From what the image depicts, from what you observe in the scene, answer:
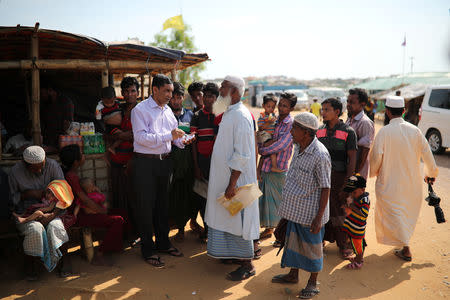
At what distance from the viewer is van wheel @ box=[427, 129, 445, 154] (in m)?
10.4

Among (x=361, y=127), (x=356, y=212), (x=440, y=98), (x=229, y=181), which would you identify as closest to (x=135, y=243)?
(x=229, y=181)

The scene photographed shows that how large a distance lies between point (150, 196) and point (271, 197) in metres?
1.56

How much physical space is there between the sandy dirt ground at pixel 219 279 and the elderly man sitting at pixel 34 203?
291 millimetres

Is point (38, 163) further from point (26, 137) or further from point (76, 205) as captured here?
point (26, 137)

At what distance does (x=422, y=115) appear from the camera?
10.8m

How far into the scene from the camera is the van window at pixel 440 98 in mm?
10094

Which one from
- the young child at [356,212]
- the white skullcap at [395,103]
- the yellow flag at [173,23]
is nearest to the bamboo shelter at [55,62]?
the yellow flag at [173,23]

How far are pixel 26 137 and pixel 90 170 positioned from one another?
49.3 inches

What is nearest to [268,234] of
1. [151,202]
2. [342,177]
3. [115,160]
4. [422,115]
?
[342,177]

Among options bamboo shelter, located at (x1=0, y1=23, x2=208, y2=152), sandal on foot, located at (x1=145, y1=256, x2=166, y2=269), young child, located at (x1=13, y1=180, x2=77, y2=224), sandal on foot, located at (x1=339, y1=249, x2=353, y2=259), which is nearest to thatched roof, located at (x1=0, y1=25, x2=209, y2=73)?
bamboo shelter, located at (x1=0, y1=23, x2=208, y2=152)

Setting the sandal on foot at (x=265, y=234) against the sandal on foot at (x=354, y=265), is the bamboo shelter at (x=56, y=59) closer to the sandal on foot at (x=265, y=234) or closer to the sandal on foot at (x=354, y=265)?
the sandal on foot at (x=265, y=234)

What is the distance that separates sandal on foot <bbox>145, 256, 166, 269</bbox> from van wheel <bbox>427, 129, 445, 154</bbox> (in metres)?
9.67

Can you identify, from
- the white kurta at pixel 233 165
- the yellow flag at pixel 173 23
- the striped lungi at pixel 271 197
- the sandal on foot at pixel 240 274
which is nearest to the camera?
the white kurta at pixel 233 165

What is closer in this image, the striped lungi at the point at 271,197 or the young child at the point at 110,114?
the young child at the point at 110,114
